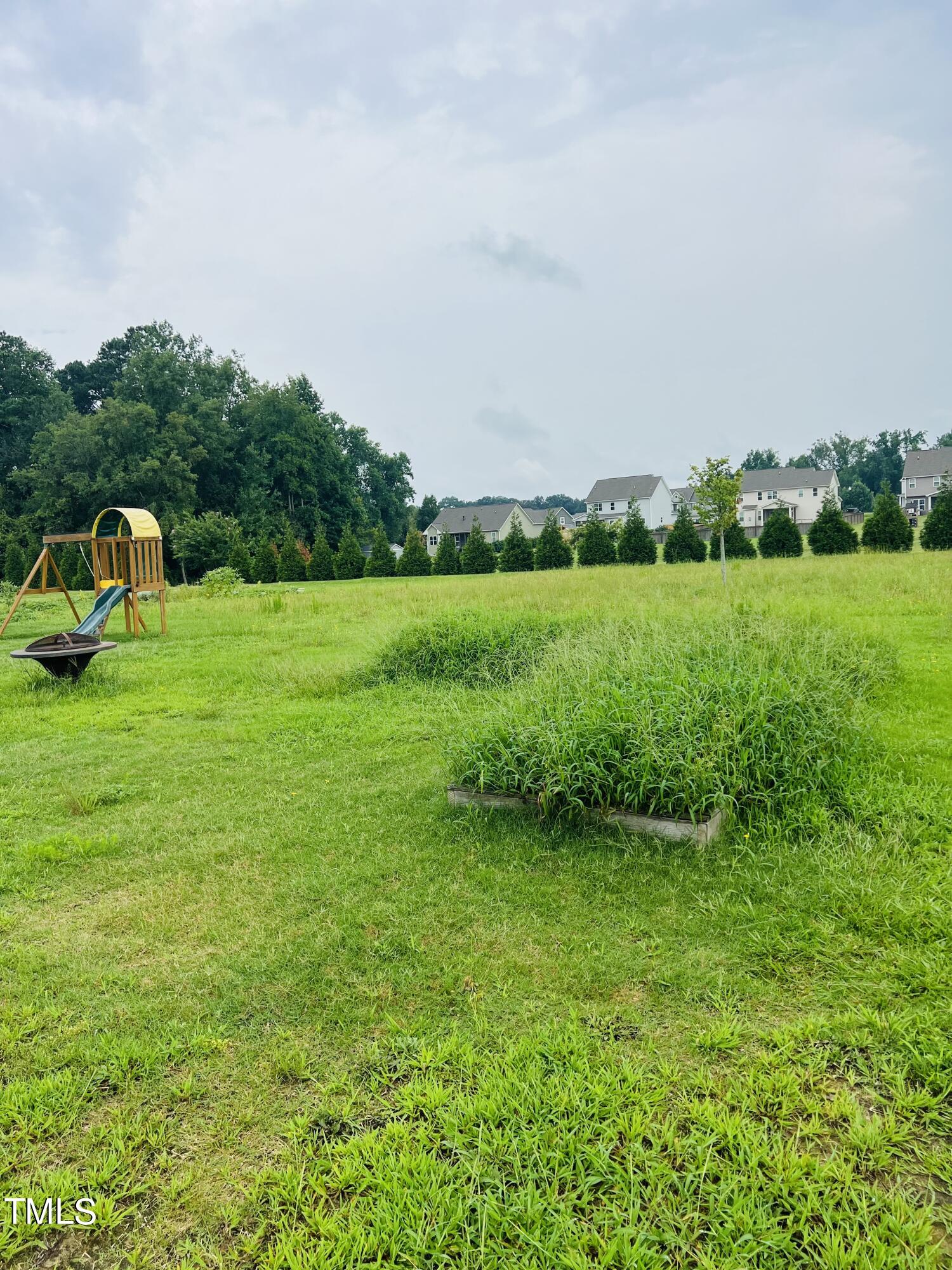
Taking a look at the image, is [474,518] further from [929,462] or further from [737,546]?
[929,462]

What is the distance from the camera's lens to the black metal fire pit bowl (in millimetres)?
7867

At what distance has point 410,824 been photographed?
4.07 m

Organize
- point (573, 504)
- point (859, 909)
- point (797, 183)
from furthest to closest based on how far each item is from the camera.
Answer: point (573, 504) < point (797, 183) < point (859, 909)

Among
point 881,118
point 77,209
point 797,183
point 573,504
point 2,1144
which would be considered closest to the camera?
point 2,1144

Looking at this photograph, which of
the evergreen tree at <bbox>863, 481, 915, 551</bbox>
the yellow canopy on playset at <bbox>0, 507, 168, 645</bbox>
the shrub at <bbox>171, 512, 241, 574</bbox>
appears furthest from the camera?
the shrub at <bbox>171, 512, 241, 574</bbox>

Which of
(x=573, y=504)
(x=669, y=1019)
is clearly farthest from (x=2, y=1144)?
(x=573, y=504)

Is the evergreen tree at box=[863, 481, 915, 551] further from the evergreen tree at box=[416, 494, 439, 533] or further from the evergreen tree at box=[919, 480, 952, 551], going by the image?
the evergreen tree at box=[416, 494, 439, 533]

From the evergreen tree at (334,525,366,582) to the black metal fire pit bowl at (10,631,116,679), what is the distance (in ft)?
79.8

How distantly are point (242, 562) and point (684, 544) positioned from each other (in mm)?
19157

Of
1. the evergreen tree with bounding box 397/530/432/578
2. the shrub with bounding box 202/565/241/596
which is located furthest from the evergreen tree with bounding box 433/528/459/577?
the shrub with bounding box 202/565/241/596

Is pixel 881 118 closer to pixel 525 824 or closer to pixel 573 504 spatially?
pixel 525 824

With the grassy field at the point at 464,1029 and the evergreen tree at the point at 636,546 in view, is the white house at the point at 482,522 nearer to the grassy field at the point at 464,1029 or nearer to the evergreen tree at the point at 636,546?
the evergreen tree at the point at 636,546

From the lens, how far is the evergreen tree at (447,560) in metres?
33.1

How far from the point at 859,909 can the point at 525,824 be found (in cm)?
166
